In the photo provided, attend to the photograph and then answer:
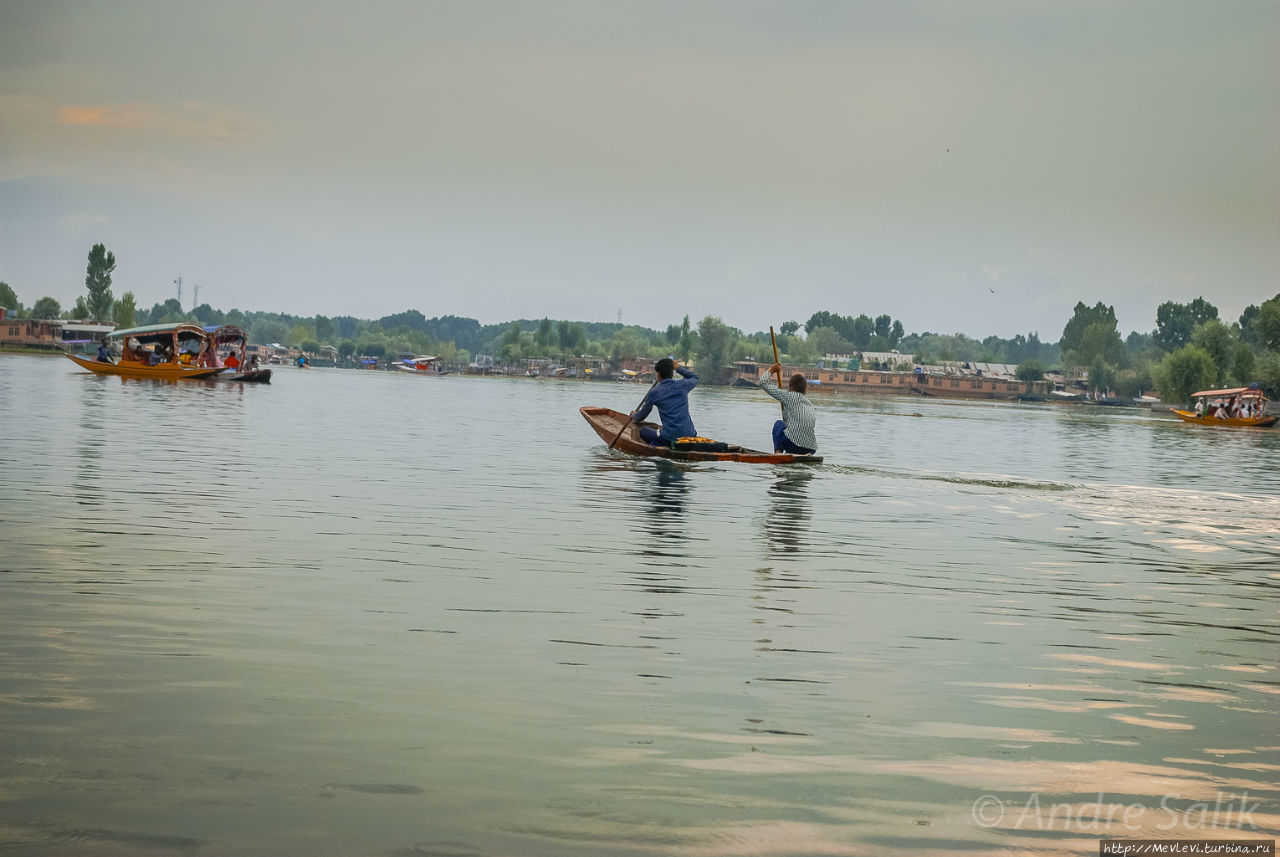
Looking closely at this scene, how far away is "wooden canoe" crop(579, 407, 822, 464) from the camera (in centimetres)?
2247

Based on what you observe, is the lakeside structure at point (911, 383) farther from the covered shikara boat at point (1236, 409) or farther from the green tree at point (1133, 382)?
the covered shikara boat at point (1236, 409)

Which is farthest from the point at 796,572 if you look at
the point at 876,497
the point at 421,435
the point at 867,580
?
the point at 421,435

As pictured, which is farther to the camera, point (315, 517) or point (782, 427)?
point (782, 427)

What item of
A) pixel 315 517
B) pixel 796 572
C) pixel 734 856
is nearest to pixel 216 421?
pixel 315 517

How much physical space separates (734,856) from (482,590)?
555cm

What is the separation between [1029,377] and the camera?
174m

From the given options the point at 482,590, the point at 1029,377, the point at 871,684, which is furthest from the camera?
the point at 1029,377

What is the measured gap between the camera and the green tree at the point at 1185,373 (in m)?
98.9

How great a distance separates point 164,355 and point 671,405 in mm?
51394

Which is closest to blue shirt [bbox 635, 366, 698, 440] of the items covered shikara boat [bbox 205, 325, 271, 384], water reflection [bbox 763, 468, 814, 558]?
water reflection [bbox 763, 468, 814, 558]

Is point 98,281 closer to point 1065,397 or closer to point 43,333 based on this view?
point 43,333

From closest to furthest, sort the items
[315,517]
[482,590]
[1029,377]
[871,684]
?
[871,684], [482,590], [315,517], [1029,377]

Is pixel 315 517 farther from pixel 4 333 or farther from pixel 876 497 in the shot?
pixel 4 333

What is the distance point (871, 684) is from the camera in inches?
278
